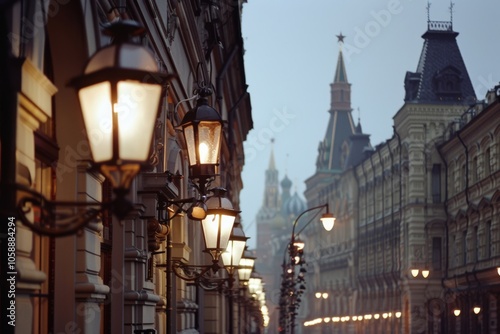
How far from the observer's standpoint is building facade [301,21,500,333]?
176 feet

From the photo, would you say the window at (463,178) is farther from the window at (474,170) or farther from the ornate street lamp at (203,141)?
the ornate street lamp at (203,141)

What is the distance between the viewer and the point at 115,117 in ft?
17.3

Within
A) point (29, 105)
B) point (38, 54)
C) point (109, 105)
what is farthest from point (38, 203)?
point (38, 54)

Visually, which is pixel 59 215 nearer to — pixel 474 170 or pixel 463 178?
pixel 474 170

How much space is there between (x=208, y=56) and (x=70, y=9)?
60.4 ft

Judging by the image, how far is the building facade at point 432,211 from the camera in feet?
176

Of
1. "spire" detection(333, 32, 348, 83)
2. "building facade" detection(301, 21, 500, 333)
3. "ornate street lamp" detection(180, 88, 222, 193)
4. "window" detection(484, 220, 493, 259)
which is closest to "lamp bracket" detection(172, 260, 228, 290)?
"ornate street lamp" detection(180, 88, 222, 193)

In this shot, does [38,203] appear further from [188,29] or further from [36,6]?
[188,29]

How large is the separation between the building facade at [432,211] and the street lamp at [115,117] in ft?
148

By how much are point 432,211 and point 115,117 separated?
61389mm

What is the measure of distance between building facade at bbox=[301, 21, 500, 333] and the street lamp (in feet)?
148

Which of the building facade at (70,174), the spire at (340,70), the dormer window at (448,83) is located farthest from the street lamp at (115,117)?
the spire at (340,70)

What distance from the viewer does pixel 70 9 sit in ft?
30.0

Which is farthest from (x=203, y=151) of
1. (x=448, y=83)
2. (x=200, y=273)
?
(x=448, y=83)
